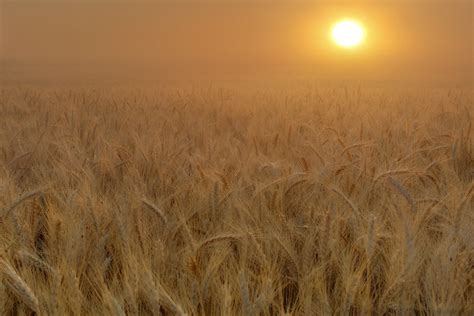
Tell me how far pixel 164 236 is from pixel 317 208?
50cm

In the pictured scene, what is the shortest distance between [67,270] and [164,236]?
1.05 ft

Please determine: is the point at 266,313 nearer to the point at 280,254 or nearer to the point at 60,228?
the point at 280,254

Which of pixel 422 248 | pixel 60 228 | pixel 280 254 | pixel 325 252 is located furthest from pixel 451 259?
pixel 60 228

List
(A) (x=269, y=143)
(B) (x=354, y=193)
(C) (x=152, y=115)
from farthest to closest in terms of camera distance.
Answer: (C) (x=152, y=115)
(A) (x=269, y=143)
(B) (x=354, y=193)

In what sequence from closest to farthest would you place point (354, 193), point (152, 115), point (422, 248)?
1. point (422, 248)
2. point (354, 193)
3. point (152, 115)

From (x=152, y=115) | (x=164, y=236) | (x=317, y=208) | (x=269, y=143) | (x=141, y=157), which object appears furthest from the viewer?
(x=152, y=115)

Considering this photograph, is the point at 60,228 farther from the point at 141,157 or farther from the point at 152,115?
the point at 152,115

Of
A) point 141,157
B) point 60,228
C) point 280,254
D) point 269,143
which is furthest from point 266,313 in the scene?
point 269,143

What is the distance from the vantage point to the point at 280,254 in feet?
3.81

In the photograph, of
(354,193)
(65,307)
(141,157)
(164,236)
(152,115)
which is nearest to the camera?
(65,307)

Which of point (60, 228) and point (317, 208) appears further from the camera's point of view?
point (317, 208)

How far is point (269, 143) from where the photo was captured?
2.54m

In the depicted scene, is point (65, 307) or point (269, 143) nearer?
point (65, 307)

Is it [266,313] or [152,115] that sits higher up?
[152,115]
